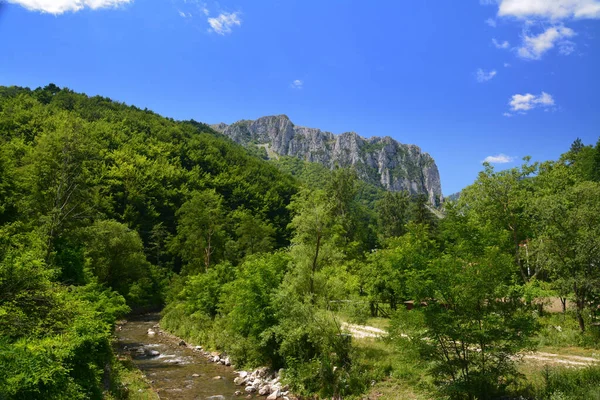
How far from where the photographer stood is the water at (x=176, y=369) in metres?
19.1

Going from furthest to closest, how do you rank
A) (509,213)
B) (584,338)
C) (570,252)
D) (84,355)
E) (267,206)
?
(267,206)
(509,213)
(570,252)
(584,338)
(84,355)

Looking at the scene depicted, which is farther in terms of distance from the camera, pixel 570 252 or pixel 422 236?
pixel 422 236

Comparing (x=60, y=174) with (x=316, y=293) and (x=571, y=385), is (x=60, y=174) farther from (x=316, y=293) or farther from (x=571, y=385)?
(x=571, y=385)

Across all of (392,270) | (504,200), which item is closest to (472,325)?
(392,270)

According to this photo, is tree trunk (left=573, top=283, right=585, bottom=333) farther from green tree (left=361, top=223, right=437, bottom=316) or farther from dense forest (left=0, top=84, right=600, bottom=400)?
green tree (left=361, top=223, right=437, bottom=316)

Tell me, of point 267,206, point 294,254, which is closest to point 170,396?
point 294,254

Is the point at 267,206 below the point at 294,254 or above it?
above

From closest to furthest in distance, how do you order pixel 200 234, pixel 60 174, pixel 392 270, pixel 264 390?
pixel 264 390 < pixel 60 174 < pixel 392 270 < pixel 200 234

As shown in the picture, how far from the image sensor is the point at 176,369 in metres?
23.3

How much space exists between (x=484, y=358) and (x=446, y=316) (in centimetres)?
213

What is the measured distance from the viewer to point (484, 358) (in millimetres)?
12531

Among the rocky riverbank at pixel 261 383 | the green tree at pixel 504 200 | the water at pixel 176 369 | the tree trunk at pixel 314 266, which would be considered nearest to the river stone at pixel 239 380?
the rocky riverbank at pixel 261 383

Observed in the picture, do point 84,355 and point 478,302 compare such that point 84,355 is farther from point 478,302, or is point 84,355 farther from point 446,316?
point 478,302

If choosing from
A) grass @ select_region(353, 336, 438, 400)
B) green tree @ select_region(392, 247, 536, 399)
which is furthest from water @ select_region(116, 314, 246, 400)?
green tree @ select_region(392, 247, 536, 399)
